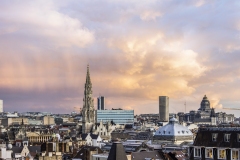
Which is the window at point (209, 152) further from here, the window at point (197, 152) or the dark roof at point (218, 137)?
the window at point (197, 152)

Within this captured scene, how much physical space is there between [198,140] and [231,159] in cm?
604

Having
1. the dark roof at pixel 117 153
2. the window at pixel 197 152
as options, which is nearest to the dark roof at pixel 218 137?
the window at pixel 197 152

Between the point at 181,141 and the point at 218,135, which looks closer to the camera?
the point at 218,135

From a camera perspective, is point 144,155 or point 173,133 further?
point 173,133

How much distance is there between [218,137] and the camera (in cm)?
6788

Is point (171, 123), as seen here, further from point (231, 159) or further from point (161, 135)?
point (231, 159)

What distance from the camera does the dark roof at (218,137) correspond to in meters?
66.2

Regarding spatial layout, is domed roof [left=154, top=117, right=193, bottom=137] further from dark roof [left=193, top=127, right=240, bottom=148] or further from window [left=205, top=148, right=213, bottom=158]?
window [left=205, top=148, right=213, bottom=158]

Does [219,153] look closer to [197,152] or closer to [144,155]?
[197,152]

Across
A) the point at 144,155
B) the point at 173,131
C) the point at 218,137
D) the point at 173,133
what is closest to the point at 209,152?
the point at 218,137

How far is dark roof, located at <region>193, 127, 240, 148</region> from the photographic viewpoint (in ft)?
217

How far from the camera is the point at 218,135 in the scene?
6812cm

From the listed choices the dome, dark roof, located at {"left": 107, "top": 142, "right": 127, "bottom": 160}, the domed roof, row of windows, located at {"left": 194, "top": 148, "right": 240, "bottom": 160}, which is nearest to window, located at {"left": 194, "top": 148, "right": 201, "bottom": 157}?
row of windows, located at {"left": 194, "top": 148, "right": 240, "bottom": 160}

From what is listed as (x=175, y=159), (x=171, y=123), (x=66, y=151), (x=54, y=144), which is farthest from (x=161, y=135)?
(x=175, y=159)
